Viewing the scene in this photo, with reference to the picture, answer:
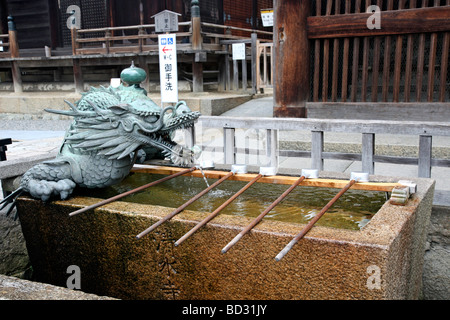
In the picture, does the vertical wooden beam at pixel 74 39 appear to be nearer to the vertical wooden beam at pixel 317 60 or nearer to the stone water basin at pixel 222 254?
the vertical wooden beam at pixel 317 60

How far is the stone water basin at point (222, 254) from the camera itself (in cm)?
219

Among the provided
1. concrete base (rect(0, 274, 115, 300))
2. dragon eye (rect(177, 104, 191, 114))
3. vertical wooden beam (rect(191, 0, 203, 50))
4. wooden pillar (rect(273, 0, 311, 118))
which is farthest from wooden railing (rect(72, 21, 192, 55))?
concrete base (rect(0, 274, 115, 300))

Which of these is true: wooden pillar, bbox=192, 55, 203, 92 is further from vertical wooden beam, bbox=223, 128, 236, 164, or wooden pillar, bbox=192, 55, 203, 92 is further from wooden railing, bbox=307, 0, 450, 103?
vertical wooden beam, bbox=223, 128, 236, 164

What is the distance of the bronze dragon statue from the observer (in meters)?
3.17

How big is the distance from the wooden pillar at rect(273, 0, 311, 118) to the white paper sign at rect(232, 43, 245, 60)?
4896 millimetres

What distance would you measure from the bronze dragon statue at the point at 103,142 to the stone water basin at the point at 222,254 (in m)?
0.17

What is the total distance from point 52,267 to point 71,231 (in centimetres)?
44

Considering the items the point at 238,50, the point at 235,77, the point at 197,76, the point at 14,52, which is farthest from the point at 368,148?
the point at 14,52

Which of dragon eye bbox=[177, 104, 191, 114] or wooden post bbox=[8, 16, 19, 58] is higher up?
wooden post bbox=[8, 16, 19, 58]

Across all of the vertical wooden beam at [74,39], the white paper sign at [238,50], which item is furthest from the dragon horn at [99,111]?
the vertical wooden beam at [74,39]

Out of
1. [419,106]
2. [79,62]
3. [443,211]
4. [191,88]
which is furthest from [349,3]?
[79,62]

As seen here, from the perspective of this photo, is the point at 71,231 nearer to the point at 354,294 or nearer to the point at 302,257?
the point at 302,257

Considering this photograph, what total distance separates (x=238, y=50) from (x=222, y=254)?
10.4m

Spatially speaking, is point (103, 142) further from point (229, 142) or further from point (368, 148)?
point (368, 148)
